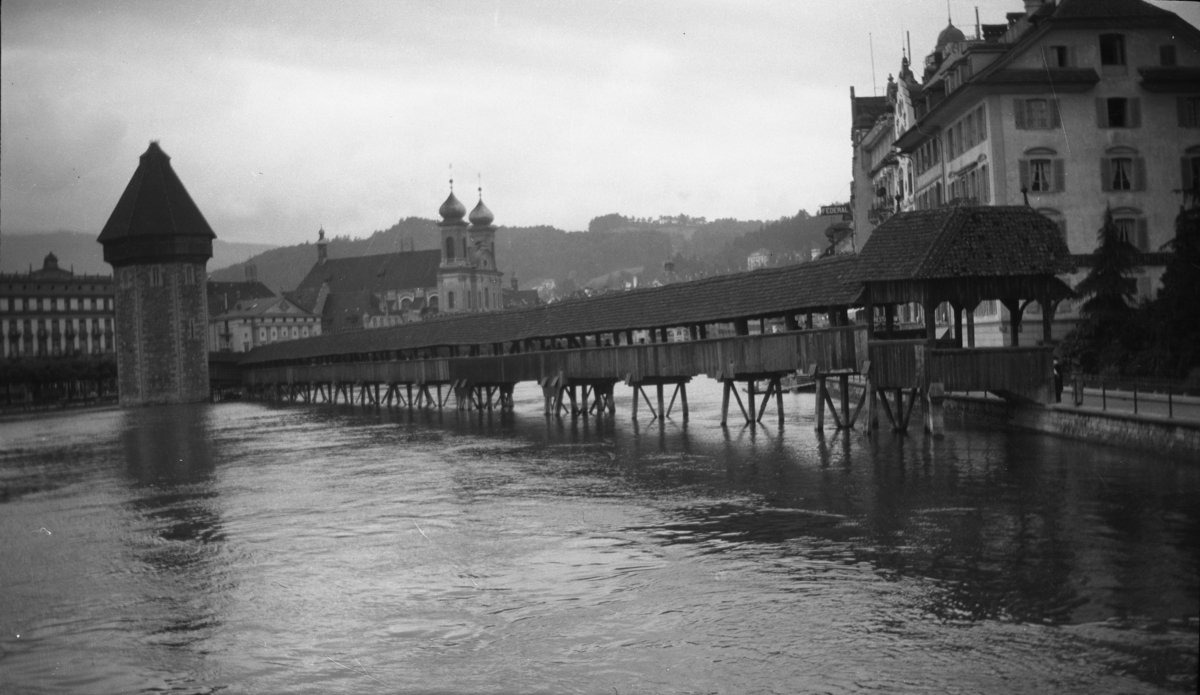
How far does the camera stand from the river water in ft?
34.3

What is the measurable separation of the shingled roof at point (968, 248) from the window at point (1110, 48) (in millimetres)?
8886

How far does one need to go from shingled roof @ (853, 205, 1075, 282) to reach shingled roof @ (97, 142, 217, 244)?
66.0 metres

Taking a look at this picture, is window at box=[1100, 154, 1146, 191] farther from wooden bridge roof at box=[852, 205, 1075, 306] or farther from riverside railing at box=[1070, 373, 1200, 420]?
riverside railing at box=[1070, 373, 1200, 420]

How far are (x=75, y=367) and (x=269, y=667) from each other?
2912 inches

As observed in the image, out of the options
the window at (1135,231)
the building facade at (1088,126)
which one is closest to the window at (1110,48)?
the building facade at (1088,126)

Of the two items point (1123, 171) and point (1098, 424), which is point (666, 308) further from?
point (1098, 424)

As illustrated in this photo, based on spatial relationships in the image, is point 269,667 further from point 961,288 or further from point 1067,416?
point 961,288

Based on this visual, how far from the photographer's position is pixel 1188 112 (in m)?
32.2

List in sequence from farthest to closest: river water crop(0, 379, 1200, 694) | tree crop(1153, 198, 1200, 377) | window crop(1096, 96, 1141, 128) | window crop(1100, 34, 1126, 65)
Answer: window crop(1100, 34, 1126, 65)
window crop(1096, 96, 1141, 128)
tree crop(1153, 198, 1200, 377)
river water crop(0, 379, 1200, 694)

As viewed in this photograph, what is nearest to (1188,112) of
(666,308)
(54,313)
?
(666,308)

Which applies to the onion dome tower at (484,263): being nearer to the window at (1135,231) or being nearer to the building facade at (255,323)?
the building facade at (255,323)

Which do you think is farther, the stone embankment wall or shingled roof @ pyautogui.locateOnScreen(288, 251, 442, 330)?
shingled roof @ pyautogui.locateOnScreen(288, 251, 442, 330)

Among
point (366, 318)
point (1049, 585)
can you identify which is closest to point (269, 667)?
point (1049, 585)

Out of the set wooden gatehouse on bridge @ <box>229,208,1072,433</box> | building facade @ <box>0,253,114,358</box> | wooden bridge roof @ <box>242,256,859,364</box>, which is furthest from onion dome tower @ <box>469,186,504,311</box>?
wooden gatehouse on bridge @ <box>229,208,1072,433</box>
